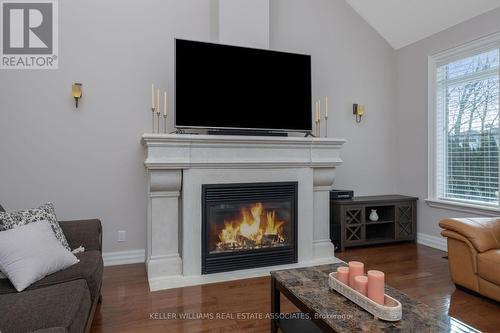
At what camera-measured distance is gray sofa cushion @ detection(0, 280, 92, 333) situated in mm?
1370

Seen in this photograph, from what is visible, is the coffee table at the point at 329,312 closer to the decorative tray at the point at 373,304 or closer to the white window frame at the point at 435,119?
the decorative tray at the point at 373,304

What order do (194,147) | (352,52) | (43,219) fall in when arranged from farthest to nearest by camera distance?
(352,52)
(194,147)
(43,219)

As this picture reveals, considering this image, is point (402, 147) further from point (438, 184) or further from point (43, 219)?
point (43, 219)

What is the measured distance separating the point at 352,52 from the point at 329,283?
365cm

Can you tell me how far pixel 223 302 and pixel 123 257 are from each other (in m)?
1.49

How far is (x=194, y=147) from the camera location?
308 cm

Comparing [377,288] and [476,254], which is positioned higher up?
[377,288]

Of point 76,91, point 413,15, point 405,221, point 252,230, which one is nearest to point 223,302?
point 252,230

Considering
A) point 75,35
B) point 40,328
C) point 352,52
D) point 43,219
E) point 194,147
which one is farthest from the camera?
point 352,52

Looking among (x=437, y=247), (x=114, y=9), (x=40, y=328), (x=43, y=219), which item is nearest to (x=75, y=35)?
(x=114, y=9)

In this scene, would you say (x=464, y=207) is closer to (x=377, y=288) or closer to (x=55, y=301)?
(x=377, y=288)

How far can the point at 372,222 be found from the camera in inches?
163

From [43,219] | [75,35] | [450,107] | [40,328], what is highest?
[75,35]

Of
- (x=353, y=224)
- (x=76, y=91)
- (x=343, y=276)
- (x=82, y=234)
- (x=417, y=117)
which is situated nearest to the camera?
(x=343, y=276)
